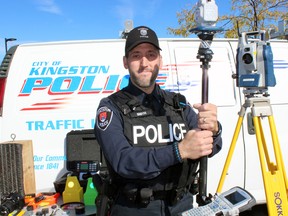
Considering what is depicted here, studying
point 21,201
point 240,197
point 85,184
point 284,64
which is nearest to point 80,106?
point 85,184

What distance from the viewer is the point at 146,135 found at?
79.4 inches

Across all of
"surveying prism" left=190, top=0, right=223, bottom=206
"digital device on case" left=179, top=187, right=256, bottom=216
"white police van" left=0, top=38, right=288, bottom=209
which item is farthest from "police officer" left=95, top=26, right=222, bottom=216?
"white police van" left=0, top=38, right=288, bottom=209

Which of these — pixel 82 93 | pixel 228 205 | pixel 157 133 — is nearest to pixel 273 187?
pixel 228 205

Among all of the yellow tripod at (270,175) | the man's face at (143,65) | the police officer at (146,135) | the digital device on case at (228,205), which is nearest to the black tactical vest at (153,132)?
the police officer at (146,135)

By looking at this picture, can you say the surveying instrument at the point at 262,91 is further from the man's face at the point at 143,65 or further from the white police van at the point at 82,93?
the man's face at the point at 143,65

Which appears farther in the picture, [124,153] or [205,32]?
[205,32]

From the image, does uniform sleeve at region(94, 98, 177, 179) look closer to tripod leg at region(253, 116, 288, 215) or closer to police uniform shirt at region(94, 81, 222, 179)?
police uniform shirt at region(94, 81, 222, 179)

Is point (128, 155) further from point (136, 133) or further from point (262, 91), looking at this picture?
point (262, 91)

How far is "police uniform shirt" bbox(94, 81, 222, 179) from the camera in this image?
174 centimetres

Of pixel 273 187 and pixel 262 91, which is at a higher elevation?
pixel 262 91

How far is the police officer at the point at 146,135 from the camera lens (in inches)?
69.7

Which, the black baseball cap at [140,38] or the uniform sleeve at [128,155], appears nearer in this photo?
the uniform sleeve at [128,155]

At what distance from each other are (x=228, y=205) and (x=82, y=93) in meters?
2.26

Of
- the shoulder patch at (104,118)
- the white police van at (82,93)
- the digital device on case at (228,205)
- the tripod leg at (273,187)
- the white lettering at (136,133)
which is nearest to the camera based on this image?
the digital device on case at (228,205)
